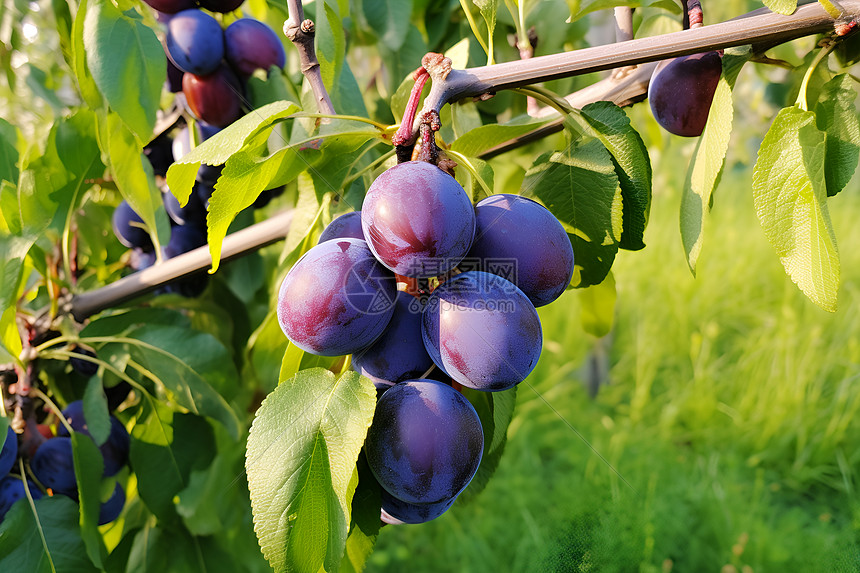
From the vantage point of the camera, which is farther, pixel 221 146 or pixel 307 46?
pixel 307 46

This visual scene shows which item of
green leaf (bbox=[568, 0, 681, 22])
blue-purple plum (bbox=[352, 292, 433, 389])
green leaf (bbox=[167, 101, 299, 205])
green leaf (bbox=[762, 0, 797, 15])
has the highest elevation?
green leaf (bbox=[762, 0, 797, 15])

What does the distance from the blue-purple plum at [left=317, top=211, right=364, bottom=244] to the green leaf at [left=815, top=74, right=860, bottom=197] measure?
1.40ft

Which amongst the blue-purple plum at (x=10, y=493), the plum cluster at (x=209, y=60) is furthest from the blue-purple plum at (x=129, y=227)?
the blue-purple plum at (x=10, y=493)

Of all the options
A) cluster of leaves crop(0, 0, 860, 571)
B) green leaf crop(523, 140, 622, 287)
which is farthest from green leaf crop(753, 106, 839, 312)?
green leaf crop(523, 140, 622, 287)

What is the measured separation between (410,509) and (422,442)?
97mm

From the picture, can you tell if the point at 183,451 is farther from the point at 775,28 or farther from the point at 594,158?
the point at 775,28

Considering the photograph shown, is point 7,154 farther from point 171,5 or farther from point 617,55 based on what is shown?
point 617,55

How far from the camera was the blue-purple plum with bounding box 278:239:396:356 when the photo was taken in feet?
1.43

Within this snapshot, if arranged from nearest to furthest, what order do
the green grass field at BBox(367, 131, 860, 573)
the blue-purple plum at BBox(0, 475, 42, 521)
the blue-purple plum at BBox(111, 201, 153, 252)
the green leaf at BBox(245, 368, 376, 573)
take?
the green leaf at BBox(245, 368, 376, 573) → the blue-purple plum at BBox(0, 475, 42, 521) → the blue-purple plum at BBox(111, 201, 153, 252) → the green grass field at BBox(367, 131, 860, 573)

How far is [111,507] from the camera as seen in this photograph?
0.85 meters

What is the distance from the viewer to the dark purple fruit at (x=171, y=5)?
81 cm

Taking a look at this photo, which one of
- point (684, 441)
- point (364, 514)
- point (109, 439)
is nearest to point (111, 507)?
point (109, 439)

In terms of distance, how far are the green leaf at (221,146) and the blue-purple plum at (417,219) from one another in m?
0.10

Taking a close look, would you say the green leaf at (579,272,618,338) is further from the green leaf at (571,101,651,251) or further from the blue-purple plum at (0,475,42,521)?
the blue-purple plum at (0,475,42,521)
